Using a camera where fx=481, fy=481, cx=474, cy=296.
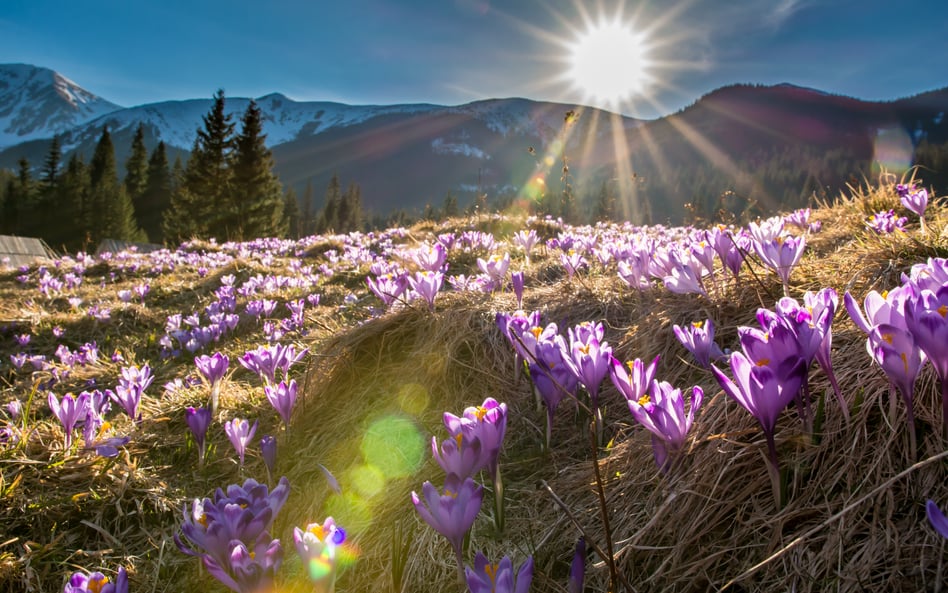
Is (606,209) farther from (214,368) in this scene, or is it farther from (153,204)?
(153,204)

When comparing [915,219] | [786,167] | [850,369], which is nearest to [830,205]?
[915,219]

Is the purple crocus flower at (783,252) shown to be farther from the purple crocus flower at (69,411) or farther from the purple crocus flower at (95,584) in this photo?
the purple crocus flower at (69,411)

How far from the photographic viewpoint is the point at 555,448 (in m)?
1.98

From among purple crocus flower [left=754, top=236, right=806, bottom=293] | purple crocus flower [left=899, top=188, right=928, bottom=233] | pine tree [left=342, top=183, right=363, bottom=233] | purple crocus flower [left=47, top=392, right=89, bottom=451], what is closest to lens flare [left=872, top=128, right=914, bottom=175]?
pine tree [left=342, top=183, right=363, bottom=233]

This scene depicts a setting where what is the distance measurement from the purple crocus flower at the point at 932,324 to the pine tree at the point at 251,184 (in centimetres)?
3956

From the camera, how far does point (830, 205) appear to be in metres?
6.67

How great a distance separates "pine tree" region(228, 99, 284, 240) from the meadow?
36.5 metres

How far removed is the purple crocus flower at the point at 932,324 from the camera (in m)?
0.99

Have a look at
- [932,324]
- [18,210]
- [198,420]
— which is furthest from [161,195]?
[932,324]

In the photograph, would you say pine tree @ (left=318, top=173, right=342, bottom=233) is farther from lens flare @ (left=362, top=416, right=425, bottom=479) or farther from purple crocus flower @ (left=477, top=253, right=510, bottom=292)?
lens flare @ (left=362, top=416, right=425, bottom=479)

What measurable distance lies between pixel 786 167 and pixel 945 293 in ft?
453

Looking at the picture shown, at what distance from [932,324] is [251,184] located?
41488mm

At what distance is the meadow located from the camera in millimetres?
1113

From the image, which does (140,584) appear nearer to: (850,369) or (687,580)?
(687,580)
